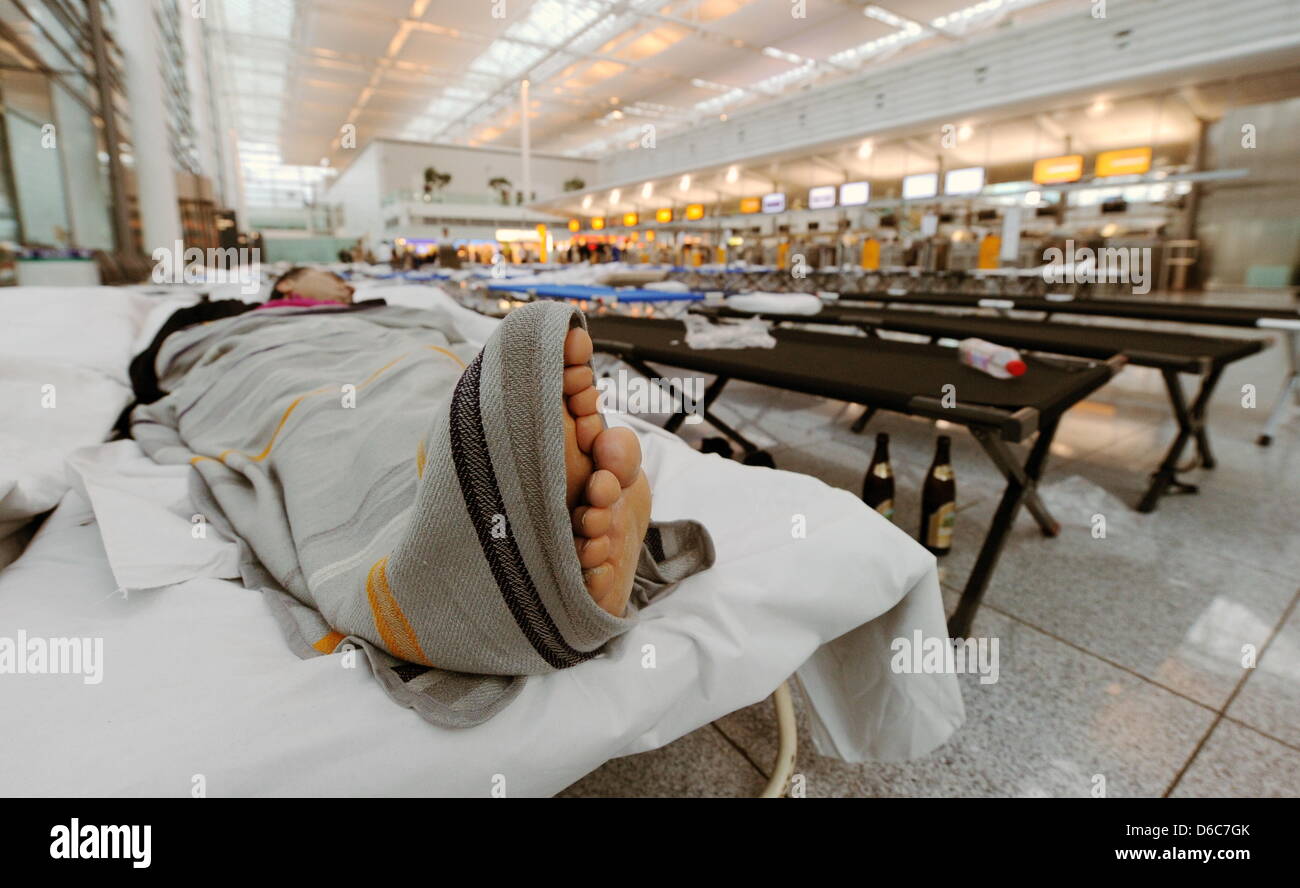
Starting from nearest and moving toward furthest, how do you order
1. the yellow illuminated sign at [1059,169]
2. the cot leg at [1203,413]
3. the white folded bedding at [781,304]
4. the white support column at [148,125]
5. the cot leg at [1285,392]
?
1. the cot leg at [1203,413]
2. the cot leg at [1285,392]
3. the white folded bedding at [781,304]
4. the white support column at [148,125]
5. the yellow illuminated sign at [1059,169]

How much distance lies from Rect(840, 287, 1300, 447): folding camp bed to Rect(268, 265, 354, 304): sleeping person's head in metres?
3.95

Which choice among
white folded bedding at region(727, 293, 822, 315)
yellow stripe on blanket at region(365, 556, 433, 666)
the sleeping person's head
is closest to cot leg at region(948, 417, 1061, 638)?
yellow stripe on blanket at region(365, 556, 433, 666)

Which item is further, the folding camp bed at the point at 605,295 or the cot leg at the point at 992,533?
the folding camp bed at the point at 605,295

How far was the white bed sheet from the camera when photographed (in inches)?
20.9

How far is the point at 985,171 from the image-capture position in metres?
9.23

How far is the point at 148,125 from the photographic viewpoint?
277 inches

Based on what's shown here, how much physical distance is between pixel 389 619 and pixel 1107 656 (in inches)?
58.7

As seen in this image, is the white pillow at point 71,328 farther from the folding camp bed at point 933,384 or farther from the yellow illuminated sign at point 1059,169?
the yellow illuminated sign at point 1059,169

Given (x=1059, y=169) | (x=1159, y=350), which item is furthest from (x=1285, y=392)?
(x=1059, y=169)

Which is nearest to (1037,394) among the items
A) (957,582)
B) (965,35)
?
(957,582)

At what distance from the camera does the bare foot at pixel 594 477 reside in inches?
23.0

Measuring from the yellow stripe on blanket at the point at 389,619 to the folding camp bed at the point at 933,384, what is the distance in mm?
1212

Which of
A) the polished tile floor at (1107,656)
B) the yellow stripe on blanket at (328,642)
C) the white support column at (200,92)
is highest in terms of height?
the white support column at (200,92)

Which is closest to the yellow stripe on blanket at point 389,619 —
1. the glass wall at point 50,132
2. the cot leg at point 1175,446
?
the cot leg at point 1175,446
